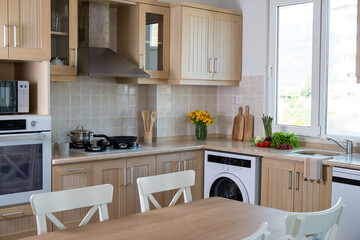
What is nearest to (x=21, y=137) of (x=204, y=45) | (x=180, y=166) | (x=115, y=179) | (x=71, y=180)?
(x=71, y=180)

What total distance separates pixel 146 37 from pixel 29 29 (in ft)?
4.10

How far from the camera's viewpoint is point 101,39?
13.6ft

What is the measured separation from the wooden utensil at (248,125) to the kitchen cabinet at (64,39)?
1961 mm

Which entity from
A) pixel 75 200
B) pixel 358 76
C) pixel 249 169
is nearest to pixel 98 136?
pixel 249 169

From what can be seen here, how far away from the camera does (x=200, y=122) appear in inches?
192

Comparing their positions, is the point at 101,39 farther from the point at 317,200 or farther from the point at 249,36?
the point at 317,200

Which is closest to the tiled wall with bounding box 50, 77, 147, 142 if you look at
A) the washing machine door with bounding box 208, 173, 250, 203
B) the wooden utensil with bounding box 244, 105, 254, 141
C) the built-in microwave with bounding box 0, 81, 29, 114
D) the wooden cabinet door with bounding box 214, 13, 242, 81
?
the built-in microwave with bounding box 0, 81, 29, 114

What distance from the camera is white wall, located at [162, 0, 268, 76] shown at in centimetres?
479

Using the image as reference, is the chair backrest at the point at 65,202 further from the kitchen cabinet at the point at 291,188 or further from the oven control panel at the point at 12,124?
the kitchen cabinet at the point at 291,188

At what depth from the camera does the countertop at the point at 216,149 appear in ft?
11.7

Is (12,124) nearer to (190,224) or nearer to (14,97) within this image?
(14,97)

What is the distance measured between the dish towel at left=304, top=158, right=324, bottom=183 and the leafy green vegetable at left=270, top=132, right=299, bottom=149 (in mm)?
612

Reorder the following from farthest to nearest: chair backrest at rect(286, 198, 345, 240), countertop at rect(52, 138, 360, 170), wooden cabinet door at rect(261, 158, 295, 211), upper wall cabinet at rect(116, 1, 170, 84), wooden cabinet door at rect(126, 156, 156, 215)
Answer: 1. upper wall cabinet at rect(116, 1, 170, 84)
2. wooden cabinet door at rect(126, 156, 156, 215)
3. wooden cabinet door at rect(261, 158, 295, 211)
4. countertop at rect(52, 138, 360, 170)
5. chair backrest at rect(286, 198, 345, 240)

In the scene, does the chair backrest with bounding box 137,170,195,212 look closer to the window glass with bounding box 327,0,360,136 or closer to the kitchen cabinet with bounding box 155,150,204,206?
the kitchen cabinet with bounding box 155,150,204,206
